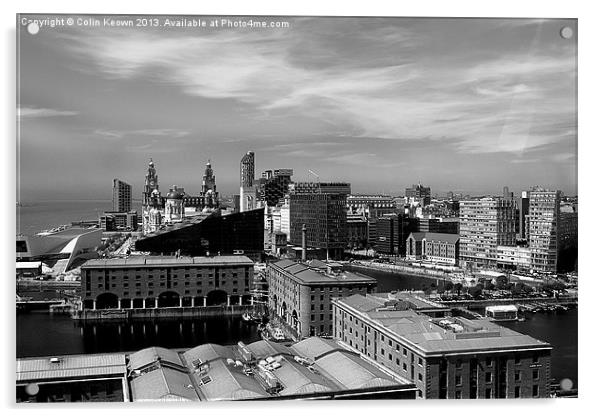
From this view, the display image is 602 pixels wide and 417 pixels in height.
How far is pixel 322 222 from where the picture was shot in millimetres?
13078

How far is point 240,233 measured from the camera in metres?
10.4

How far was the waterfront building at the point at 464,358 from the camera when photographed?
4648mm

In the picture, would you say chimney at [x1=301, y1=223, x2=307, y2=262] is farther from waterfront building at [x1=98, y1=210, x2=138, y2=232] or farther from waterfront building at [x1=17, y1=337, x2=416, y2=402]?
waterfront building at [x1=17, y1=337, x2=416, y2=402]

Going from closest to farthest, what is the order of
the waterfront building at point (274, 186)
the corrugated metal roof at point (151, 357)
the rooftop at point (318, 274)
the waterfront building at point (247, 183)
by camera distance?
the corrugated metal roof at point (151, 357)
the waterfront building at point (247, 183)
the waterfront building at point (274, 186)
the rooftop at point (318, 274)

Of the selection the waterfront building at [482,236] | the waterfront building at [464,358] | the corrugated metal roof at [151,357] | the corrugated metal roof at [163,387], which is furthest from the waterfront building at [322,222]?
the corrugated metal roof at [163,387]

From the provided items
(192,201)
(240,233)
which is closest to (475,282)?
(240,233)

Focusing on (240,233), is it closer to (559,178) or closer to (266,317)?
(266,317)

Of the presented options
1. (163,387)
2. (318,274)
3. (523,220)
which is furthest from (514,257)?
(163,387)

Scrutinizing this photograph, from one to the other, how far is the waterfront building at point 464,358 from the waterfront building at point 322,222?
523 centimetres

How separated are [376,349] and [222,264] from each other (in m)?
4.96

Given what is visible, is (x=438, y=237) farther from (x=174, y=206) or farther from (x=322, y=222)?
(x=174, y=206)

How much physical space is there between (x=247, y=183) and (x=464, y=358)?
345 cm

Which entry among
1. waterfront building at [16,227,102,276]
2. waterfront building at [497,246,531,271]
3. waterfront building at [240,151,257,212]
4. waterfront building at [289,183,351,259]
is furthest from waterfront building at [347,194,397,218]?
waterfront building at [16,227,102,276]

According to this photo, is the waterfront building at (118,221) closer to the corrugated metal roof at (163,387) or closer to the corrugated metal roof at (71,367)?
the corrugated metal roof at (71,367)
